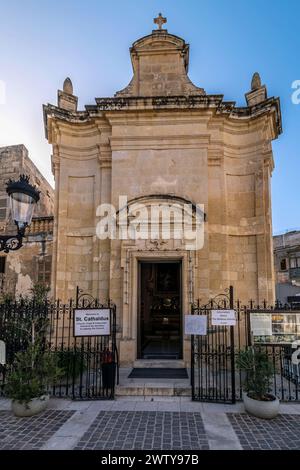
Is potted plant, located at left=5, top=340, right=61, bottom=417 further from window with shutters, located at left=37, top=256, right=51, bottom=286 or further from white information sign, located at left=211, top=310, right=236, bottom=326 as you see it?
window with shutters, located at left=37, top=256, right=51, bottom=286

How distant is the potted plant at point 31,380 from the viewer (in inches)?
237

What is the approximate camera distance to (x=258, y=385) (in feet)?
19.9

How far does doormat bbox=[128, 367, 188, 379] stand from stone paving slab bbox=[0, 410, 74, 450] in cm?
217

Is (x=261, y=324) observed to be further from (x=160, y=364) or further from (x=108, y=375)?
(x=108, y=375)

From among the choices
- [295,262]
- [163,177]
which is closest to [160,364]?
[163,177]

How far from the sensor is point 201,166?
10.0 meters

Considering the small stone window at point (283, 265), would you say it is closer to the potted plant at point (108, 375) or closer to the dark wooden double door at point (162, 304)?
the dark wooden double door at point (162, 304)

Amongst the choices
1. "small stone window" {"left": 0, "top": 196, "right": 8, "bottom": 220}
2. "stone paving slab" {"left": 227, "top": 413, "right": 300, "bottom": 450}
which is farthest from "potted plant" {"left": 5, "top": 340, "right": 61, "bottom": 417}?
"small stone window" {"left": 0, "top": 196, "right": 8, "bottom": 220}

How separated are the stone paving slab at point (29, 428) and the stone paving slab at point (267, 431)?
3.00 meters

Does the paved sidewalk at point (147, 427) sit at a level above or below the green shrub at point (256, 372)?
below

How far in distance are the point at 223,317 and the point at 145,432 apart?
9.00ft

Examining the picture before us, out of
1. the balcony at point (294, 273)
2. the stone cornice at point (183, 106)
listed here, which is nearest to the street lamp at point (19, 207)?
the stone cornice at point (183, 106)
